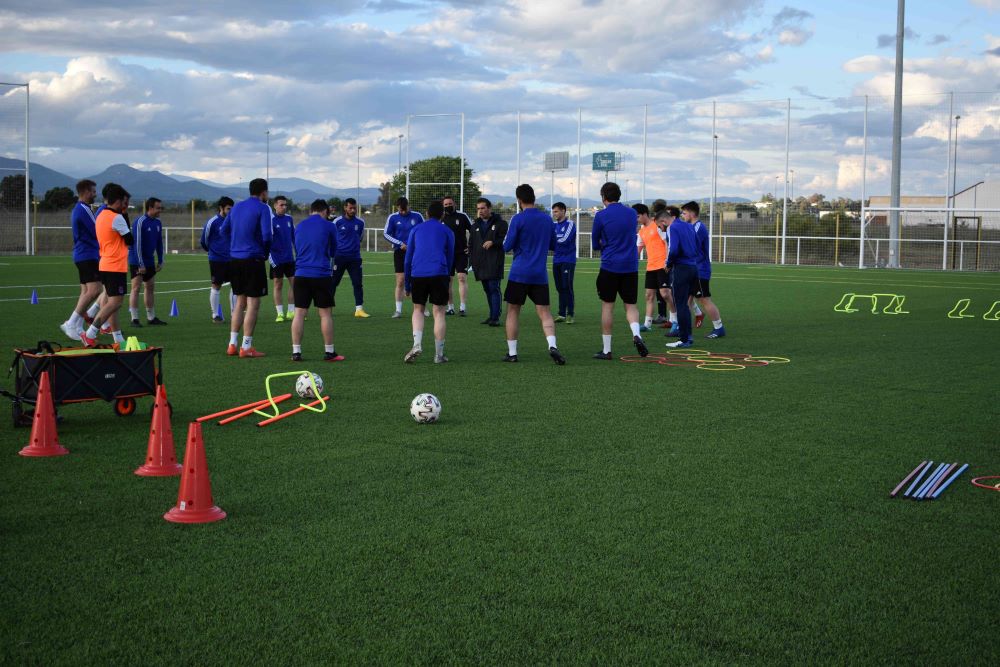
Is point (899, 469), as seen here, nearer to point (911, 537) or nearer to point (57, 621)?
point (911, 537)

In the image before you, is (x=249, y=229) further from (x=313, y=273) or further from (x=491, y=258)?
(x=491, y=258)

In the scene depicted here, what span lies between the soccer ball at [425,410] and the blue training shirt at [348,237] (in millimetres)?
9784

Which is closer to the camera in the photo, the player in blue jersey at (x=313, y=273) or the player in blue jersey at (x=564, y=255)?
the player in blue jersey at (x=313, y=273)

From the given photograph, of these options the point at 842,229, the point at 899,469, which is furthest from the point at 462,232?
the point at 842,229

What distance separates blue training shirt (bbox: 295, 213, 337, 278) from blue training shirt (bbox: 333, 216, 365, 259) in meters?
5.62

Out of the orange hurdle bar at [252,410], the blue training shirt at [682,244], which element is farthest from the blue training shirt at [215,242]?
the orange hurdle bar at [252,410]

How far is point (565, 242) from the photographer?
16984 mm

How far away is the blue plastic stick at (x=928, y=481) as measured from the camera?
5.85 meters

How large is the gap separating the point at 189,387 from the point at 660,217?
26.5 ft

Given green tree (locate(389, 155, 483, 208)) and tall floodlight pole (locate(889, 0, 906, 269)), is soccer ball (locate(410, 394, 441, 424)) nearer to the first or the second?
tall floodlight pole (locate(889, 0, 906, 269))

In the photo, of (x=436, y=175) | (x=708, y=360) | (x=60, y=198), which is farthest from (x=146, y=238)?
(x=60, y=198)

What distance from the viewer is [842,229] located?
4475cm

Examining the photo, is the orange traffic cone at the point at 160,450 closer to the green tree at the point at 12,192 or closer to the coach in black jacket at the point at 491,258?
the coach in black jacket at the point at 491,258

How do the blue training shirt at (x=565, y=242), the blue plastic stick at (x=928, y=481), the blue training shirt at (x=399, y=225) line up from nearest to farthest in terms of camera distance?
the blue plastic stick at (x=928, y=481) → the blue training shirt at (x=565, y=242) → the blue training shirt at (x=399, y=225)
